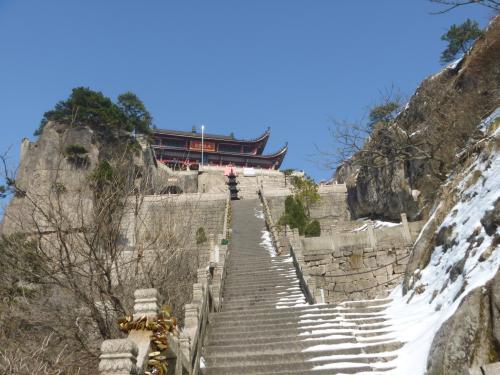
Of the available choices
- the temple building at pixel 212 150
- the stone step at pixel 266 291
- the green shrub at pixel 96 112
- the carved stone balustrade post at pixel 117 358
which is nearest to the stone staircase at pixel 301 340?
the stone step at pixel 266 291

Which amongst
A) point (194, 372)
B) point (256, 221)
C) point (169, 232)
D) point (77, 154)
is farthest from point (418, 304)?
point (77, 154)

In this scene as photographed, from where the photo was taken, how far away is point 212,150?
57.2m

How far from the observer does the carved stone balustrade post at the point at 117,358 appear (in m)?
3.71

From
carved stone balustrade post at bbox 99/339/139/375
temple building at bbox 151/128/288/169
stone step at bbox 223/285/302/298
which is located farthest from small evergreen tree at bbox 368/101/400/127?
temple building at bbox 151/128/288/169

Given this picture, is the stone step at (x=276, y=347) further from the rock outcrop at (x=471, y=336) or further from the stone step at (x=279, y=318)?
the rock outcrop at (x=471, y=336)

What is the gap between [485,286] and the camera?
4.82 m

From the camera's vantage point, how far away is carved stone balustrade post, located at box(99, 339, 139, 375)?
3713 millimetres

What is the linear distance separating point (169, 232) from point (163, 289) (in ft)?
4.31

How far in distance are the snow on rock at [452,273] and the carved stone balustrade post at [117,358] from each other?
11.2 feet

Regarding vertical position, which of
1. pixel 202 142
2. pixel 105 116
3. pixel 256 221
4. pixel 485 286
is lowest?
pixel 485 286

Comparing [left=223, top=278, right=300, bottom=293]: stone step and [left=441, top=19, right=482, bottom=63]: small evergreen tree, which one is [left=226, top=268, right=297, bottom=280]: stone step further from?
[left=441, top=19, right=482, bottom=63]: small evergreen tree

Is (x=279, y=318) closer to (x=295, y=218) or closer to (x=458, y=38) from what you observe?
(x=295, y=218)

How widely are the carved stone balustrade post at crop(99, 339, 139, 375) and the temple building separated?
50.2 metres

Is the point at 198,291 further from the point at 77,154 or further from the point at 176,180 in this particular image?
the point at 176,180
